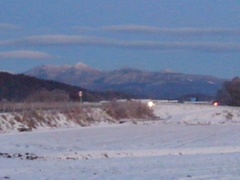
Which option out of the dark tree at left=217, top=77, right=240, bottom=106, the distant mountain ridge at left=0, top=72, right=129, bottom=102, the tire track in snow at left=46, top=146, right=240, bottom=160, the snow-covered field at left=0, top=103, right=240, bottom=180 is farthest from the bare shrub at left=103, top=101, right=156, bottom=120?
the distant mountain ridge at left=0, top=72, right=129, bottom=102

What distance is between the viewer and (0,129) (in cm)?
5628

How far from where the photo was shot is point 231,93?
121 m

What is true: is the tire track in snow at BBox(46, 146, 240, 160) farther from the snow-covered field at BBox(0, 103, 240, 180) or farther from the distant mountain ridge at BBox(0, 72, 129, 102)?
the distant mountain ridge at BBox(0, 72, 129, 102)

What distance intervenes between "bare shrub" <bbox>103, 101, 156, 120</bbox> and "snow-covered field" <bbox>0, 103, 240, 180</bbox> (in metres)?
2.28

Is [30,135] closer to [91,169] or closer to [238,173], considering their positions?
[91,169]

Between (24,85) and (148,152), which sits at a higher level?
(24,85)

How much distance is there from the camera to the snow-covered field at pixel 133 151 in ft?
81.5

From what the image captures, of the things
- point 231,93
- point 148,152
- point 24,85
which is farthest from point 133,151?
point 24,85

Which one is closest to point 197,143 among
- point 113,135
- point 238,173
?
point 113,135

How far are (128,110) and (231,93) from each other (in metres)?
39.4

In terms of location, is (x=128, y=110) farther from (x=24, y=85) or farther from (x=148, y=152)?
(x=24, y=85)

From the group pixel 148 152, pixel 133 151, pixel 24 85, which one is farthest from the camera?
pixel 24 85

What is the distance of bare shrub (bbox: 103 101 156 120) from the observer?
8150 centimetres

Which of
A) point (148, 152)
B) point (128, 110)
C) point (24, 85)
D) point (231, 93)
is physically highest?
point (24, 85)
